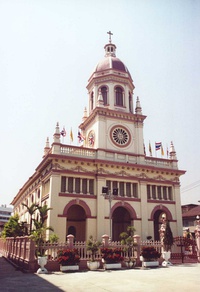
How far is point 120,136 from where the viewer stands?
35.3 meters

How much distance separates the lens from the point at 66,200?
29.7m

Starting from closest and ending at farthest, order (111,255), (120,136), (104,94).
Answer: (111,255) < (120,136) < (104,94)

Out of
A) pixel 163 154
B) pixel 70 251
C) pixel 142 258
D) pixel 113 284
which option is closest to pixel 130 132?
pixel 163 154

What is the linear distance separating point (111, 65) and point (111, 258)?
2570 centimetres

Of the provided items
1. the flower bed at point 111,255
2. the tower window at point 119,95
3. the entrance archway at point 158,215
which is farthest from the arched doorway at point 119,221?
the tower window at point 119,95

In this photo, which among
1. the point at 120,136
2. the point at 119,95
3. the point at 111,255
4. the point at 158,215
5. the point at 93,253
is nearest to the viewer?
the point at 111,255

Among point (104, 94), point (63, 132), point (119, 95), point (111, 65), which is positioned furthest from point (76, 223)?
point (111, 65)

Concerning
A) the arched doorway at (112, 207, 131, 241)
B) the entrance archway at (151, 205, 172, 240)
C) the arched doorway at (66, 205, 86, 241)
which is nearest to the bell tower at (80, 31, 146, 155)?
the entrance archway at (151, 205, 172, 240)

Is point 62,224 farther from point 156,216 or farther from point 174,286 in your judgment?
point 174,286

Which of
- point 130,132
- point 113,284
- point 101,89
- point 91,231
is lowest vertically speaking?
point 113,284

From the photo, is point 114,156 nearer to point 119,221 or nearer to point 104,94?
point 119,221

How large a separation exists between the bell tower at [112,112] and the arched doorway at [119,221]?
24.7ft

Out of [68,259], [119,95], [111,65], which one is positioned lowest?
[68,259]

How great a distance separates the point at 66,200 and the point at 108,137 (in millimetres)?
9521
